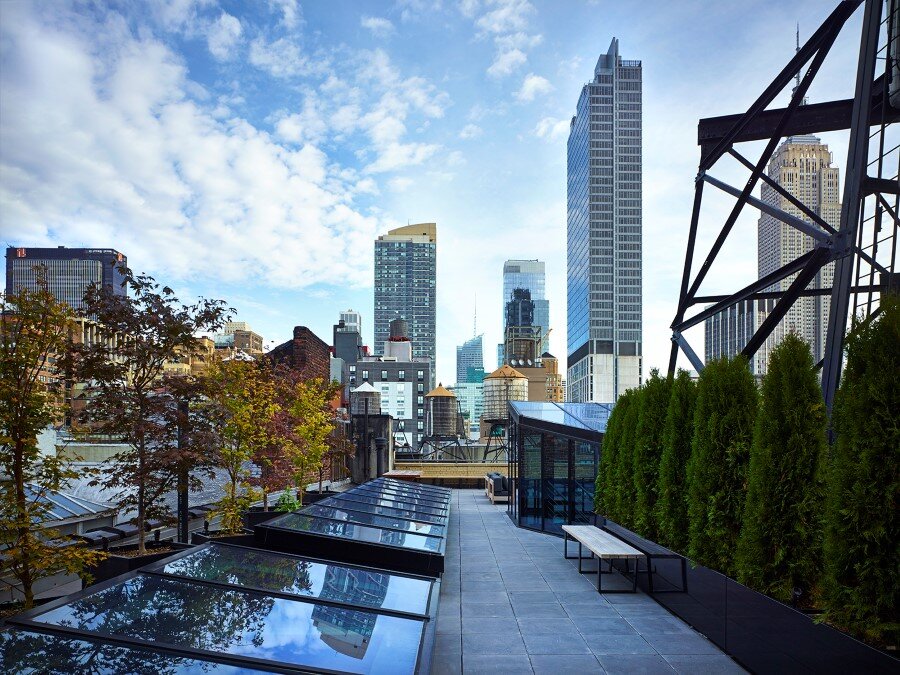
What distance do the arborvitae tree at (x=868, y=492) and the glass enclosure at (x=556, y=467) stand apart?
713 cm

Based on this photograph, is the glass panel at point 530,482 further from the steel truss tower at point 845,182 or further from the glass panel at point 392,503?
the steel truss tower at point 845,182

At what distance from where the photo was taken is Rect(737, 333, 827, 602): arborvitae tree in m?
5.27

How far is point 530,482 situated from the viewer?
45.0 ft

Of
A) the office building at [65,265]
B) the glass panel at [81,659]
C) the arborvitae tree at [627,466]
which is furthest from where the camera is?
the office building at [65,265]

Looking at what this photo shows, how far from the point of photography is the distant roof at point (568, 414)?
12.8 meters

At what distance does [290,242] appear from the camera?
23641 millimetres

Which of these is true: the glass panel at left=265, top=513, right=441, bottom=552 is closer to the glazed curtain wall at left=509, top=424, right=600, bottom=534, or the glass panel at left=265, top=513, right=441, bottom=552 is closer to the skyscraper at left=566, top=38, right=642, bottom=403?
the glazed curtain wall at left=509, top=424, right=600, bottom=534

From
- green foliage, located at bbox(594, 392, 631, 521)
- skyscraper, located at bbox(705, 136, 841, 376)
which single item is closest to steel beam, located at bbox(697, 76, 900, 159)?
skyscraper, located at bbox(705, 136, 841, 376)

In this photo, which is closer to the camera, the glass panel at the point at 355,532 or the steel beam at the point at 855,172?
the steel beam at the point at 855,172

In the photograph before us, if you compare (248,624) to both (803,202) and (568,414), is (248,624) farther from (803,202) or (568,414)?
(803,202)

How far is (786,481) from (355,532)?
476 cm

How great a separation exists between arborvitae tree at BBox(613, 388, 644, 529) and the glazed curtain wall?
65.0 inches

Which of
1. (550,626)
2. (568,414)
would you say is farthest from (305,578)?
(568,414)

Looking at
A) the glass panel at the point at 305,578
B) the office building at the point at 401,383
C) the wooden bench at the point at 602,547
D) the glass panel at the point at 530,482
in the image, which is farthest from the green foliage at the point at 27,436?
the office building at the point at 401,383
